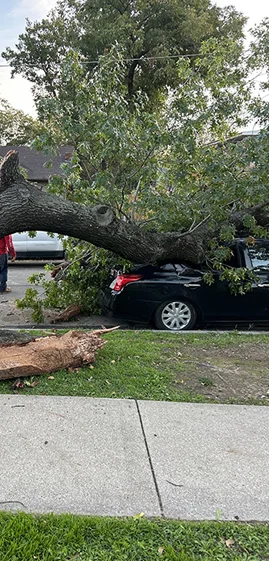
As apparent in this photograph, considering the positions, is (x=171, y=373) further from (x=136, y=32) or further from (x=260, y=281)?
(x=136, y=32)

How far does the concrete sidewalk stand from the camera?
256 centimetres

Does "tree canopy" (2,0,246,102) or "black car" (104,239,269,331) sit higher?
"tree canopy" (2,0,246,102)

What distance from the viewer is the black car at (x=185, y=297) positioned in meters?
6.55

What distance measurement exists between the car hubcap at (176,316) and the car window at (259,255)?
51.5 inches

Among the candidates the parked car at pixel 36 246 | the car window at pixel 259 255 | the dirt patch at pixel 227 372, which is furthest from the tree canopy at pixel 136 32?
the dirt patch at pixel 227 372

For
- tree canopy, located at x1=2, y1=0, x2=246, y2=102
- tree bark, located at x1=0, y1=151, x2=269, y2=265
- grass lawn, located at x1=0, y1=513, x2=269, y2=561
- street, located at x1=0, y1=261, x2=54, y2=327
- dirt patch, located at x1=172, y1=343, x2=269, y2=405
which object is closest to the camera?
grass lawn, located at x1=0, y1=513, x2=269, y2=561

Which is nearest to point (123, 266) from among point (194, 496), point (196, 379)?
point (196, 379)

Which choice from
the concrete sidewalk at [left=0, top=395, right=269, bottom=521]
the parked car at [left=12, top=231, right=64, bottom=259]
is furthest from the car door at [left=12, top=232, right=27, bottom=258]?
the concrete sidewalk at [left=0, top=395, right=269, bottom=521]

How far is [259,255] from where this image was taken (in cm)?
696

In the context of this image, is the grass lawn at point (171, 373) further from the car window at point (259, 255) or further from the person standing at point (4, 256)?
the person standing at point (4, 256)

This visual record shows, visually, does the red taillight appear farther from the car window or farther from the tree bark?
the car window

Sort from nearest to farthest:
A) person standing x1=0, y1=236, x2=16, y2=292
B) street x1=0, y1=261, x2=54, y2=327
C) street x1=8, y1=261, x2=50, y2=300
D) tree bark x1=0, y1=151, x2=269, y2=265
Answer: tree bark x1=0, y1=151, x2=269, y2=265 < street x1=0, y1=261, x2=54, y2=327 < person standing x1=0, y1=236, x2=16, y2=292 < street x1=8, y1=261, x2=50, y2=300

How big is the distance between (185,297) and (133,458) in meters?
3.85

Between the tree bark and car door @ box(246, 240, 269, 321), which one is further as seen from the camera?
car door @ box(246, 240, 269, 321)
